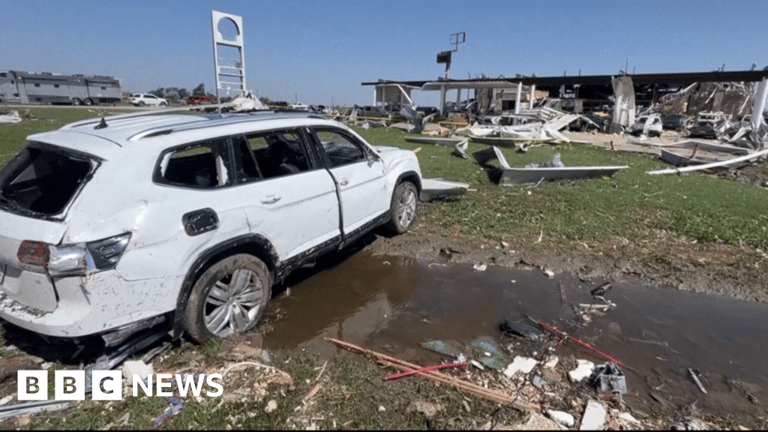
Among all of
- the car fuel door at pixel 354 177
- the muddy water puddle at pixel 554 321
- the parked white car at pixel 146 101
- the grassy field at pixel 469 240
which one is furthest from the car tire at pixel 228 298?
the parked white car at pixel 146 101

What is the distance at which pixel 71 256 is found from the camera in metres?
2.50

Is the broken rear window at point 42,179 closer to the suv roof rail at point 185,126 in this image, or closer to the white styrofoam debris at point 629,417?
→ the suv roof rail at point 185,126

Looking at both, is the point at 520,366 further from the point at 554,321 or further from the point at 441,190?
the point at 441,190

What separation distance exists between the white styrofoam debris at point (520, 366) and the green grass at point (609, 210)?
2737 mm

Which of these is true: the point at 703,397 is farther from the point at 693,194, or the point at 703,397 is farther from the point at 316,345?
the point at 693,194

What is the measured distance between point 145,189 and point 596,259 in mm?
4925

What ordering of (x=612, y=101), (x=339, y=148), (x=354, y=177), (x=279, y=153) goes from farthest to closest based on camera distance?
(x=612, y=101), (x=339, y=148), (x=354, y=177), (x=279, y=153)

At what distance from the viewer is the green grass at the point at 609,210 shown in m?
5.99

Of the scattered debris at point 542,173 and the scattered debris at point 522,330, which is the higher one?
the scattered debris at point 542,173

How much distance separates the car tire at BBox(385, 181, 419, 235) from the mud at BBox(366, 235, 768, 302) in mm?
186

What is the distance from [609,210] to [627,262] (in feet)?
6.82

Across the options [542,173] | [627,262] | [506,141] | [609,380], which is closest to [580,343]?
[609,380]

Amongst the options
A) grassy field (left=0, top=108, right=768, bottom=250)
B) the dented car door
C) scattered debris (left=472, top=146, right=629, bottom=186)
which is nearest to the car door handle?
the dented car door

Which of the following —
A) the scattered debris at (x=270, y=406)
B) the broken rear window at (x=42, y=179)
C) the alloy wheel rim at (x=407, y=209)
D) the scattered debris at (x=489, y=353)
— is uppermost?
the broken rear window at (x=42, y=179)
